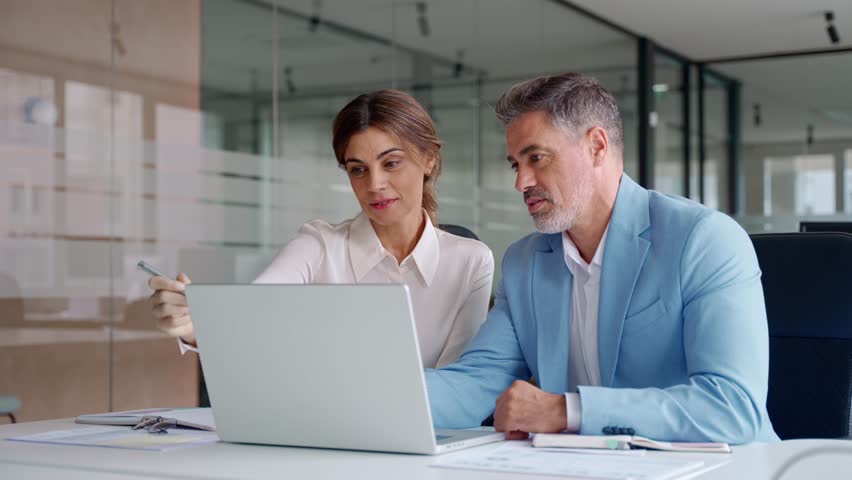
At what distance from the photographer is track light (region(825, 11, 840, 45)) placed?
7727mm

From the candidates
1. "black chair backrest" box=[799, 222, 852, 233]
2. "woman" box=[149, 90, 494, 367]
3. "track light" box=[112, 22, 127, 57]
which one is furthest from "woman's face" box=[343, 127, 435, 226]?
"track light" box=[112, 22, 127, 57]

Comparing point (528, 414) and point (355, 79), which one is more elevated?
point (355, 79)

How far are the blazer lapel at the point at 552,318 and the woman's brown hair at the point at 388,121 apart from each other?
0.58 metres

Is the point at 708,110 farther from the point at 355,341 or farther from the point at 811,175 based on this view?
the point at 355,341

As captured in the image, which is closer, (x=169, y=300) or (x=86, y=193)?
(x=169, y=300)

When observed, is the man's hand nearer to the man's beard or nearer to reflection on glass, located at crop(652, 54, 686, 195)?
the man's beard

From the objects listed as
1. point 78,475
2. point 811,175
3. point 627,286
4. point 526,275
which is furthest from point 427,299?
point 811,175

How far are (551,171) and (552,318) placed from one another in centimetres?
27

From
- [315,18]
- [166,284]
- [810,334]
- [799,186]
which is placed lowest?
[810,334]

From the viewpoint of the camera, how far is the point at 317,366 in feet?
4.56

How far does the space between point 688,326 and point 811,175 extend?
294 inches

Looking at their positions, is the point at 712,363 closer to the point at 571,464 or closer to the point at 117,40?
the point at 571,464

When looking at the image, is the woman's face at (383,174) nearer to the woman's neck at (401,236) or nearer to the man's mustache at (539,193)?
the woman's neck at (401,236)

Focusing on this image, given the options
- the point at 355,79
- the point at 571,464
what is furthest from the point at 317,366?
the point at 355,79
